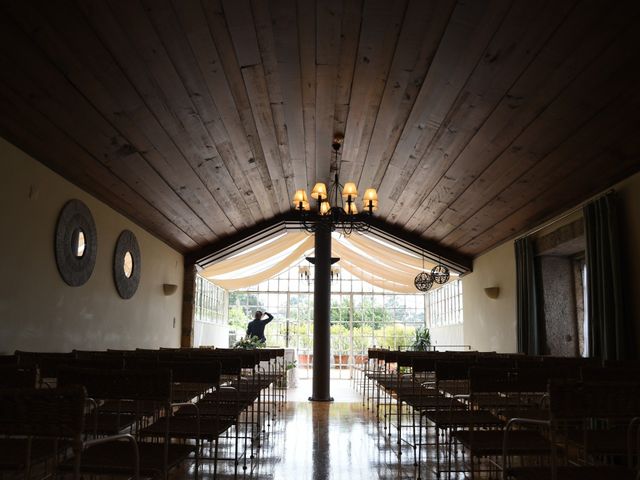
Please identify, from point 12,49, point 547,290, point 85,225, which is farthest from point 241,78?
point 547,290

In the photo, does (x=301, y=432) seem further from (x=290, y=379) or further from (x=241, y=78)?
(x=290, y=379)

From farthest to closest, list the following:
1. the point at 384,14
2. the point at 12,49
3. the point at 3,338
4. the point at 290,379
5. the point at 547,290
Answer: the point at 290,379, the point at 547,290, the point at 3,338, the point at 384,14, the point at 12,49

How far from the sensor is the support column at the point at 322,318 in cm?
861

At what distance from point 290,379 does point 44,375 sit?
25.6 feet

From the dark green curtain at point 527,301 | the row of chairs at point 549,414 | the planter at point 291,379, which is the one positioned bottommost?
the planter at point 291,379

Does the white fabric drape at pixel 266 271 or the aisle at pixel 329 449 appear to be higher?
the white fabric drape at pixel 266 271

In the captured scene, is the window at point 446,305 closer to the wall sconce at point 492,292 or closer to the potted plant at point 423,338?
the potted plant at point 423,338

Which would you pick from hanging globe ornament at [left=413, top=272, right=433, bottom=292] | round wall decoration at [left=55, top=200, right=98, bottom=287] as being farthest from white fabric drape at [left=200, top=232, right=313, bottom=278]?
round wall decoration at [left=55, top=200, right=98, bottom=287]

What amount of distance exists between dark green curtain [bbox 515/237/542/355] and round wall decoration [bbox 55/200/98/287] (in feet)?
18.1

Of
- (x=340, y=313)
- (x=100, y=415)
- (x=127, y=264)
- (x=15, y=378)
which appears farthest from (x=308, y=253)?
(x=15, y=378)

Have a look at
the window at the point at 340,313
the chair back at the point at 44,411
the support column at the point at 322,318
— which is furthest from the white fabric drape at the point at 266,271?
the chair back at the point at 44,411

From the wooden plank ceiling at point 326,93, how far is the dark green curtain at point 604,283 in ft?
1.18

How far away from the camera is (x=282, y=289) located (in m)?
14.9

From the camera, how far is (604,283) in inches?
202
